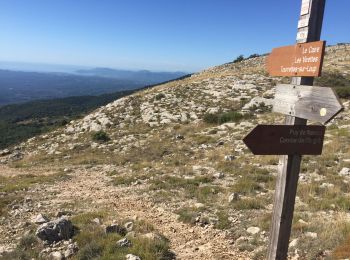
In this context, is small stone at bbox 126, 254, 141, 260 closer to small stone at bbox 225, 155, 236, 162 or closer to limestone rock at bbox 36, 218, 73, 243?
limestone rock at bbox 36, 218, 73, 243

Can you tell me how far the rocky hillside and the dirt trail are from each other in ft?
0.11

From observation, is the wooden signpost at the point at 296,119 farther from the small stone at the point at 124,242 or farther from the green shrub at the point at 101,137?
the green shrub at the point at 101,137

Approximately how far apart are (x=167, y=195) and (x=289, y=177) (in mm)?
7260

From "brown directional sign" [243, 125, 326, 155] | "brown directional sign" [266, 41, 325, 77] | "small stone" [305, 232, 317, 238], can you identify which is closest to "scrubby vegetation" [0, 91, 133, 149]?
"small stone" [305, 232, 317, 238]

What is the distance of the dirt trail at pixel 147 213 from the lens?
789cm

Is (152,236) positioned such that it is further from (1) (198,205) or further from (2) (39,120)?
(2) (39,120)

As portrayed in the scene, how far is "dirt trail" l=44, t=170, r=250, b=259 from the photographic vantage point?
25.9 feet

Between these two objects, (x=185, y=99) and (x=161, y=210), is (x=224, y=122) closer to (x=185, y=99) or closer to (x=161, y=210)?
(x=185, y=99)

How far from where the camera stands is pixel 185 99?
32.6m

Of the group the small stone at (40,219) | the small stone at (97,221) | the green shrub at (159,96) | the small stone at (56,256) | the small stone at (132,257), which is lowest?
the small stone at (40,219)

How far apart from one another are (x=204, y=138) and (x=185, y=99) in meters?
12.5

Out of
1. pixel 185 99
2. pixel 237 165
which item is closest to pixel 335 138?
pixel 237 165

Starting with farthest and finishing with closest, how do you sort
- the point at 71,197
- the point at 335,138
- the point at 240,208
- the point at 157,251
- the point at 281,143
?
the point at 335,138 < the point at 71,197 < the point at 240,208 < the point at 157,251 < the point at 281,143

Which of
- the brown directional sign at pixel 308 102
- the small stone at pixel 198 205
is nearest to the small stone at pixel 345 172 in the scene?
the small stone at pixel 198 205
